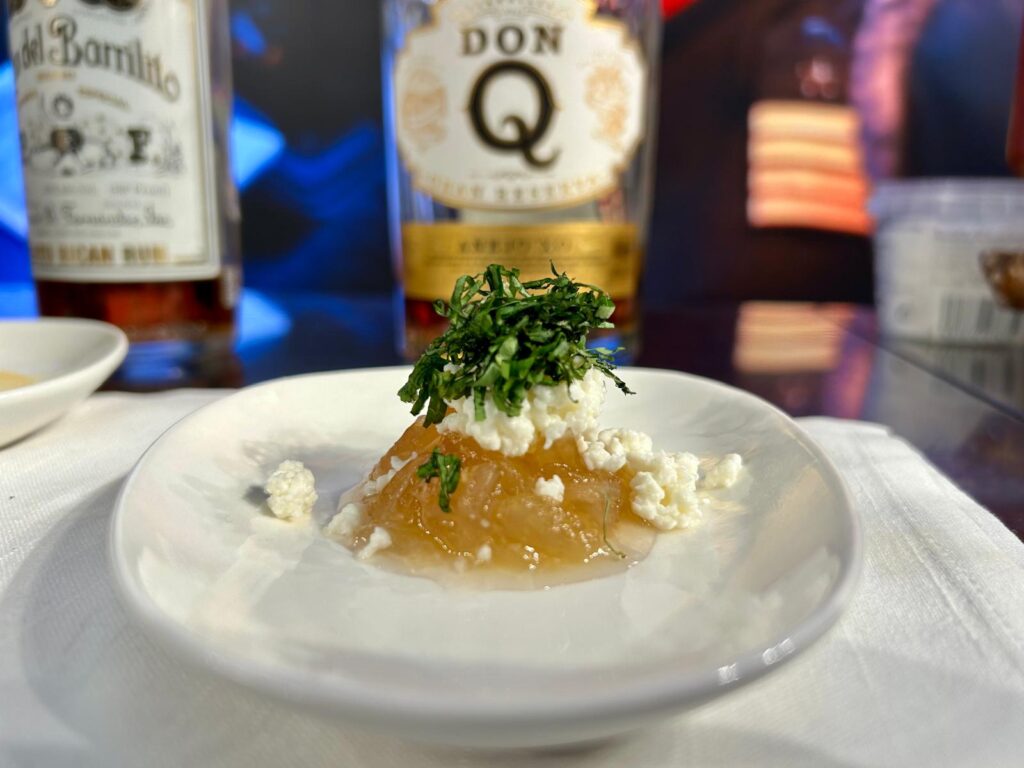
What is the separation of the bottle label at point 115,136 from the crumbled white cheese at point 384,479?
22.9 inches

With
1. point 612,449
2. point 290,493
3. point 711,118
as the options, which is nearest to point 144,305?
point 290,493

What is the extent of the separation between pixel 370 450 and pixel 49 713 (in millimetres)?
307

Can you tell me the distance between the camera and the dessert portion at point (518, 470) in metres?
0.47

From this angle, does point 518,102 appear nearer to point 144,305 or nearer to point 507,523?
point 144,305

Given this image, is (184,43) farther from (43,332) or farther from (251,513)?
(251,513)

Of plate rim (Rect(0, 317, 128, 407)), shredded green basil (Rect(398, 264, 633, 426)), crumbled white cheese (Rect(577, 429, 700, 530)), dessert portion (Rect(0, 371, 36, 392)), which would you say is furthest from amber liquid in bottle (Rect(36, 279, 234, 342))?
crumbled white cheese (Rect(577, 429, 700, 530))

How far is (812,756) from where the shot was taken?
1.08 feet

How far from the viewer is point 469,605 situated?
1.34ft

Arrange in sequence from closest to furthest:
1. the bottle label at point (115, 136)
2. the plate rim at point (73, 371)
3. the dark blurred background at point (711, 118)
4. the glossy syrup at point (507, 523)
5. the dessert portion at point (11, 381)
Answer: the glossy syrup at point (507, 523), the plate rim at point (73, 371), the dessert portion at point (11, 381), the bottle label at point (115, 136), the dark blurred background at point (711, 118)

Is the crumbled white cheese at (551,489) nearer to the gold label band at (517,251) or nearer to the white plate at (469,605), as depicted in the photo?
the white plate at (469,605)

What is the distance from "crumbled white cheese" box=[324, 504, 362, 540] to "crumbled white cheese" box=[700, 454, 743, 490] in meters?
0.23

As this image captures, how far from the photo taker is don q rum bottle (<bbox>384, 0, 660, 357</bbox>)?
3.09 ft

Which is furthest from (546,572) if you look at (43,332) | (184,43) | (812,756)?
(184,43)

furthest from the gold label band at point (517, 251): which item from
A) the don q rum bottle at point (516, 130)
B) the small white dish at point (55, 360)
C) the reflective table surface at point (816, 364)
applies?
the small white dish at point (55, 360)
